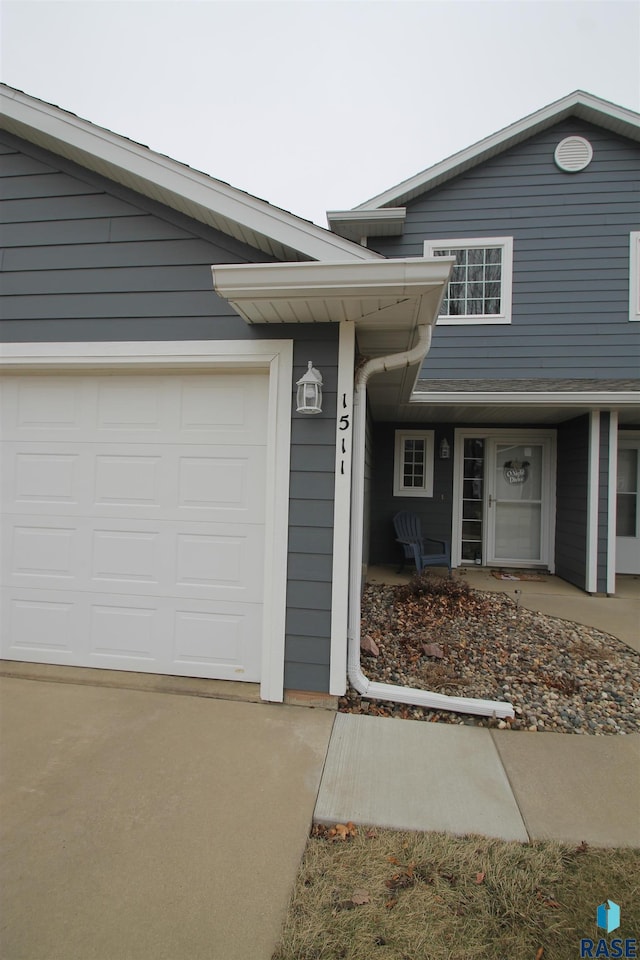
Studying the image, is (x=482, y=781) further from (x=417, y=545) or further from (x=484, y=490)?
(x=484, y=490)

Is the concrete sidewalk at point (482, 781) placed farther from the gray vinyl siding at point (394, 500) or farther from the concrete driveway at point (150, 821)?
the gray vinyl siding at point (394, 500)

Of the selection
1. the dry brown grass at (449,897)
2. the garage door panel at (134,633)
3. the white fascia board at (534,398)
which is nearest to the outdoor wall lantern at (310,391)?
the garage door panel at (134,633)

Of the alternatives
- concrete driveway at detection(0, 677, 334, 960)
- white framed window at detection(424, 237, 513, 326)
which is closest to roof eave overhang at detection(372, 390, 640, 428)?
white framed window at detection(424, 237, 513, 326)

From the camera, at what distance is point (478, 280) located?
709 cm

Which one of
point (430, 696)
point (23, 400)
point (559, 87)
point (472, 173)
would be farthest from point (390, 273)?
point (559, 87)

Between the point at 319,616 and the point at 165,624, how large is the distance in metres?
1.08

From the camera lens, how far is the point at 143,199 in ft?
10.4

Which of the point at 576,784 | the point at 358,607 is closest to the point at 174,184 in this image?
the point at 358,607

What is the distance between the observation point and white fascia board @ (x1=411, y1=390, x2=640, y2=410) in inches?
222

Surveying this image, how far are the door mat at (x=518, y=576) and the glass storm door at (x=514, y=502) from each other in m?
0.37

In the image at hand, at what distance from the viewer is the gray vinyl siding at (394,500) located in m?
7.48

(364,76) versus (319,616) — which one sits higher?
(364,76)

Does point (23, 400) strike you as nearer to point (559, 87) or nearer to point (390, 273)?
point (390, 273)

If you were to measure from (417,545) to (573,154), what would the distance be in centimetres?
601
